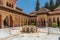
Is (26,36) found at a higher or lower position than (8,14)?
lower

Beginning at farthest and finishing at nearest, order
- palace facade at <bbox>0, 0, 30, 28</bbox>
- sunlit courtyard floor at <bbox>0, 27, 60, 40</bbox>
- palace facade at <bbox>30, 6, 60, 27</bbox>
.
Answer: palace facade at <bbox>30, 6, 60, 27</bbox> < palace facade at <bbox>0, 0, 30, 28</bbox> < sunlit courtyard floor at <bbox>0, 27, 60, 40</bbox>

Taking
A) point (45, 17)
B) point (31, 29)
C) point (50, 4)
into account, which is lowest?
point (31, 29)

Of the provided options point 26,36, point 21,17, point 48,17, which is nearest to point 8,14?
point 21,17

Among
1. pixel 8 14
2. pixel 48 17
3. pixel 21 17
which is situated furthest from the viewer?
pixel 48 17

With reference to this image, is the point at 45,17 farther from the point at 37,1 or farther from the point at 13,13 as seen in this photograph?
the point at 37,1

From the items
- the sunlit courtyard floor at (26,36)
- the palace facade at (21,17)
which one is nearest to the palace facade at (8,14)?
the palace facade at (21,17)

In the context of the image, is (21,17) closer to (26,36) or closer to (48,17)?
(48,17)

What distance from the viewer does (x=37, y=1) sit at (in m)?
53.5

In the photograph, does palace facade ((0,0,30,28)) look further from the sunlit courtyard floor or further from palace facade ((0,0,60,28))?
the sunlit courtyard floor

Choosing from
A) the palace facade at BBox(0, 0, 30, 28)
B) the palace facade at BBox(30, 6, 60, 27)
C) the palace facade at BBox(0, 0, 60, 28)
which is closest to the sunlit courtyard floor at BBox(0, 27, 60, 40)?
the palace facade at BBox(0, 0, 30, 28)

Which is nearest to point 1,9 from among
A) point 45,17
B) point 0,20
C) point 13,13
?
point 0,20

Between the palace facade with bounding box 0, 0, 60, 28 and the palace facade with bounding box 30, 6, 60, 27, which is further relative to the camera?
the palace facade with bounding box 30, 6, 60, 27

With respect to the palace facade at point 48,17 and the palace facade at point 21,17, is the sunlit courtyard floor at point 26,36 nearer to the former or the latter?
the palace facade at point 21,17

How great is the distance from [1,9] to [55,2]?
3022 centimetres
